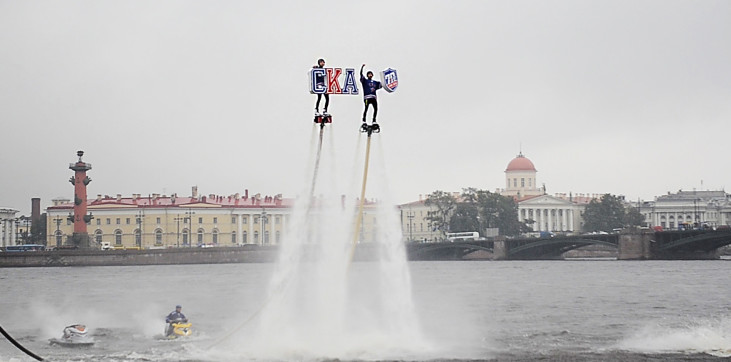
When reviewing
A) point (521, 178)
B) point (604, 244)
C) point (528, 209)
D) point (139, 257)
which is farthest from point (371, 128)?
point (521, 178)

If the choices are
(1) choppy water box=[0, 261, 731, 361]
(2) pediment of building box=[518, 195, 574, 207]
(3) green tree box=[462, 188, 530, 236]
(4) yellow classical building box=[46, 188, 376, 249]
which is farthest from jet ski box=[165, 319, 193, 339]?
(2) pediment of building box=[518, 195, 574, 207]

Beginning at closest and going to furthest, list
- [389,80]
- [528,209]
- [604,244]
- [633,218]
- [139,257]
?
[389,80]
[604,244]
[139,257]
[633,218]
[528,209]

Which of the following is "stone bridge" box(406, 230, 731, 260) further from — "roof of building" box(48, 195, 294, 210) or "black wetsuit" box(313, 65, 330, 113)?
"black wetsuit" box(313, 65, 330, 113)

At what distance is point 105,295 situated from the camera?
216 ft

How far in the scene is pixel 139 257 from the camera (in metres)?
118

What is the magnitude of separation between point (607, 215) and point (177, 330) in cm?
12607

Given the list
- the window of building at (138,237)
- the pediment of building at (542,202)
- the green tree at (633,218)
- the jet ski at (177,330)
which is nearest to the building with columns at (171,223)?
the window of building at (138,237)

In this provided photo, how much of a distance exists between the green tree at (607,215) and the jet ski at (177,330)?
124m

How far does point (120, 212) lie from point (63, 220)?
8096 mm

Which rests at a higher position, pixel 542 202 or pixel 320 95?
Answer: pixel 542 202

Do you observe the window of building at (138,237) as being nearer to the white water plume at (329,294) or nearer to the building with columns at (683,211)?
the building with columns at (683,211)

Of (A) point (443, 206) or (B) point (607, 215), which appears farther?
(B) point (607, 215)

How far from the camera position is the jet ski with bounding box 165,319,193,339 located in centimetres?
3716

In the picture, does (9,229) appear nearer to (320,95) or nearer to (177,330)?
(177,330)
